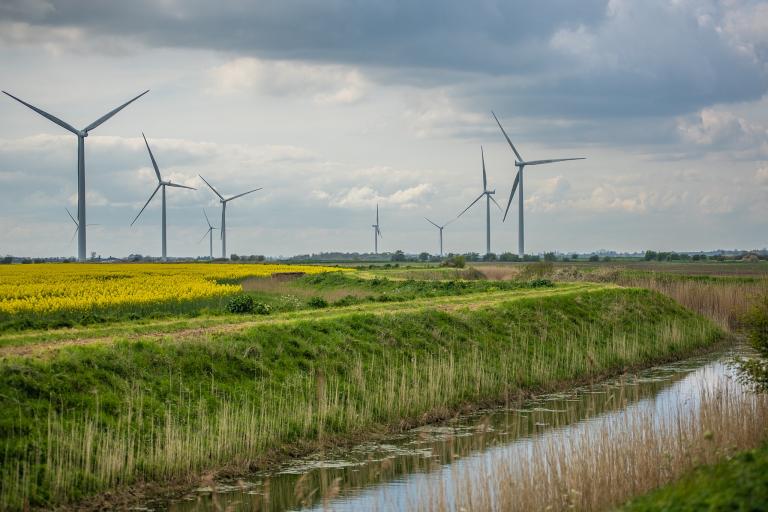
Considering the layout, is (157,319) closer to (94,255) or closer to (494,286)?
(494,286)

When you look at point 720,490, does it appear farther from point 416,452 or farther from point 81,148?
point 81,148

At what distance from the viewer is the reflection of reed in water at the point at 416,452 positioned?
58.9 feet

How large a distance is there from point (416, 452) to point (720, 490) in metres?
10.7

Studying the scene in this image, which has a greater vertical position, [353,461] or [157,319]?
[157,319]

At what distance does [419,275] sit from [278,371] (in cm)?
5376

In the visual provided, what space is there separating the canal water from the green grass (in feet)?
11.9

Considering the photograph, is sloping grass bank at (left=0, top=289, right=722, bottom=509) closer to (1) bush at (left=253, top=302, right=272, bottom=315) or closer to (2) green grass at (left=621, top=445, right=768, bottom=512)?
(1) bush at (left=253, top=302, right=272, bottom=315)

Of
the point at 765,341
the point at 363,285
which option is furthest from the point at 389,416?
the point at 363,285

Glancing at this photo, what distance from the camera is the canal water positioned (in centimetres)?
1745

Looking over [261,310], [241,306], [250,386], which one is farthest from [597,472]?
[241,306]

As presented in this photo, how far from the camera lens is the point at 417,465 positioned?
65.3 ft

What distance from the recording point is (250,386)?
2322 centimetres

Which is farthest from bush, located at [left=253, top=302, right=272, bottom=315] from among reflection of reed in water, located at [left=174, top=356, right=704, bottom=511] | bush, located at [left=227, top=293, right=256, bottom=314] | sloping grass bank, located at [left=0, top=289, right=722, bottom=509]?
reflection of reed in water, located at [left=174, top=356, right=704, bottom=511]

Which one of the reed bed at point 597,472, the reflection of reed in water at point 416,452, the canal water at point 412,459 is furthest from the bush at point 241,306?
the reed bed at point 597,472
